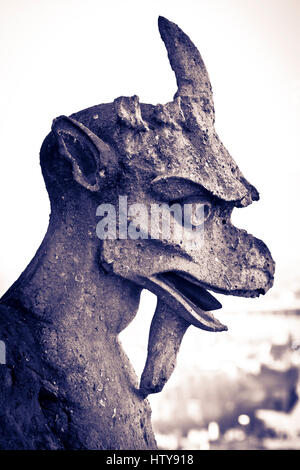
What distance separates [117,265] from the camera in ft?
6.40

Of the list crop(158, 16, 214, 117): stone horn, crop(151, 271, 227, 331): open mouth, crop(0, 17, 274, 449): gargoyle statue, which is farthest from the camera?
crop(158, 16, 214, 117): stone horn

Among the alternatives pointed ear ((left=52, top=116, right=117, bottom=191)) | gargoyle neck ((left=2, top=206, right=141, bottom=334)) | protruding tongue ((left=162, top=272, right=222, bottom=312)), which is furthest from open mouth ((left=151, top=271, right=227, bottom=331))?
pointed ear ((left=52, top=116, right=117, bottom=191))

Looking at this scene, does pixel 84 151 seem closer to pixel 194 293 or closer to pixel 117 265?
pixel 117 265

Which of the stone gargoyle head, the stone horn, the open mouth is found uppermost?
the stone horn

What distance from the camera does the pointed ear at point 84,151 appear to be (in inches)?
76.6

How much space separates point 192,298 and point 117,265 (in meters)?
0.34

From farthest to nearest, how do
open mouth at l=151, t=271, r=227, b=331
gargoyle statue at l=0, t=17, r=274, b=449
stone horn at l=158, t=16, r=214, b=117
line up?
stone horn at l=158, t=16, r=214, b=117
open mouth at l=151, t=271, r=227, b=331
gargoyle statue at l=0, t=17, r=274, b=449

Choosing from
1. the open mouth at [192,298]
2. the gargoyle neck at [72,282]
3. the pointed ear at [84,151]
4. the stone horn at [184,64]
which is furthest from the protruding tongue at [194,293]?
the stone horn at [184,64]

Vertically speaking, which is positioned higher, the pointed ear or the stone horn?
the stone horn

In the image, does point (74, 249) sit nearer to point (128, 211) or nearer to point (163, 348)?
point (128, 211)

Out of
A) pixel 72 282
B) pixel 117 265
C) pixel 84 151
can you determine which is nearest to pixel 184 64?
pixel 84 151

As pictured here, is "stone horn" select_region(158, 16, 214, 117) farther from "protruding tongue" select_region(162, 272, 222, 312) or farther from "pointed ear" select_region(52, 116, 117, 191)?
"protruding tongue" select_region(162, 272, 222, 312)

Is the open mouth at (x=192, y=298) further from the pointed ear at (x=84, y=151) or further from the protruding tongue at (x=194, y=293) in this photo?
the pointed ear at (x=84, y=151)

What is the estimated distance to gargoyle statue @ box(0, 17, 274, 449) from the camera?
1889 mm
